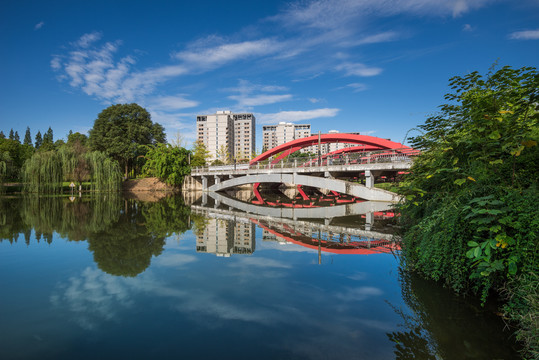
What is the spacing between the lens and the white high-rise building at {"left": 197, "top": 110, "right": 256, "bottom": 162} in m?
92.9

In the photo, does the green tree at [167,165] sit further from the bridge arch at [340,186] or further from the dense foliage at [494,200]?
the dense foliage at [494,200]

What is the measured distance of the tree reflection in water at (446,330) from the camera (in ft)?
9.34

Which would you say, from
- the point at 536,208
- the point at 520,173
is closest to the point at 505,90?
the point at 520,173

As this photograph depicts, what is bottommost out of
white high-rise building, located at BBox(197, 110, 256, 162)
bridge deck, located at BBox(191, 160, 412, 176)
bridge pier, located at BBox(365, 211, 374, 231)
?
bridge pier, located at BBox(365, 211, 374, 231)

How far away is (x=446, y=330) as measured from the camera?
327 cm

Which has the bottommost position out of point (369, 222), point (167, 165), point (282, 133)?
point (369, 222)

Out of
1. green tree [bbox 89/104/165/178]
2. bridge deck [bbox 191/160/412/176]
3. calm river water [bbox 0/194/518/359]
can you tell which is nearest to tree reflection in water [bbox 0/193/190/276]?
calm river water [bbox 0/194/518/359]

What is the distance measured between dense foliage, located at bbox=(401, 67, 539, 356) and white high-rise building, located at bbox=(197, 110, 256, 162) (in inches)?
3274

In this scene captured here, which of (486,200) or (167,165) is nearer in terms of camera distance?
(486,200)

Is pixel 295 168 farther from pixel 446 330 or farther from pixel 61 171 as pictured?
pixel 61 171

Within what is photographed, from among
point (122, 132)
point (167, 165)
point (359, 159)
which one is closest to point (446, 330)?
point (359, 159)

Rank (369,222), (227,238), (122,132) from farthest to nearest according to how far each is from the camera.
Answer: (122,132)
(369,222)
(227,238)

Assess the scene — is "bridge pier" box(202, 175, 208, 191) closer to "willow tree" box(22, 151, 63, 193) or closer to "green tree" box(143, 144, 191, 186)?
"green tree" box(143, 144, 191, 186)

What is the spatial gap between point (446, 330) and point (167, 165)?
34924 millimetres
